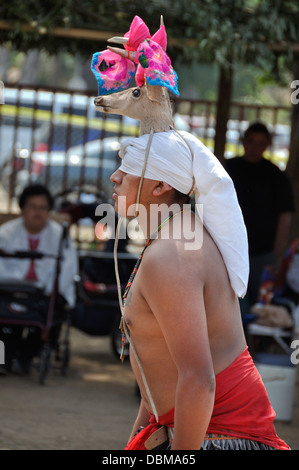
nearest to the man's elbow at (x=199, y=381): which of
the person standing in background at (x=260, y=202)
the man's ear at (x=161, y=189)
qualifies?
the man's ear at (x=161, y=189)

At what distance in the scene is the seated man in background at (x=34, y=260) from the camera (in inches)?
274

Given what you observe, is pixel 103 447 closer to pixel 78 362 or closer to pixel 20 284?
pixel 20 284

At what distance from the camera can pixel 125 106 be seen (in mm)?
2393

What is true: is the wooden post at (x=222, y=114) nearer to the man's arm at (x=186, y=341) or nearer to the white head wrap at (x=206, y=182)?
the white head wrap at (x=206, y=182)

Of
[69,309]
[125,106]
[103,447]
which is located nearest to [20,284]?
[69,309]

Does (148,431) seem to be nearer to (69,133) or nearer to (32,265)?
(32,265)

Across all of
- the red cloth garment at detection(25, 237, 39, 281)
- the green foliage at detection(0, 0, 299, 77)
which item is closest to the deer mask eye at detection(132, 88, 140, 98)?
the green foliage at detection(0, 0, 299, 77)

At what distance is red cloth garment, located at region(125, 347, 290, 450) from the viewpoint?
2158mm

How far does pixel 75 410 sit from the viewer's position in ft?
20.1

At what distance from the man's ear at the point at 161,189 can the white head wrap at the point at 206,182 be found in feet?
0.05

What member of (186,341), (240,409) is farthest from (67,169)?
(186,341)

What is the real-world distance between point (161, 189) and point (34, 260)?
5144 millimetres

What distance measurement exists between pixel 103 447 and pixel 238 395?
318 centimetres

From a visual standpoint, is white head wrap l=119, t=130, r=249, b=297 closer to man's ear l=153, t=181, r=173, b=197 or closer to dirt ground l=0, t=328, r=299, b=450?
man's ear l=153, t=181, r=173, b=197
